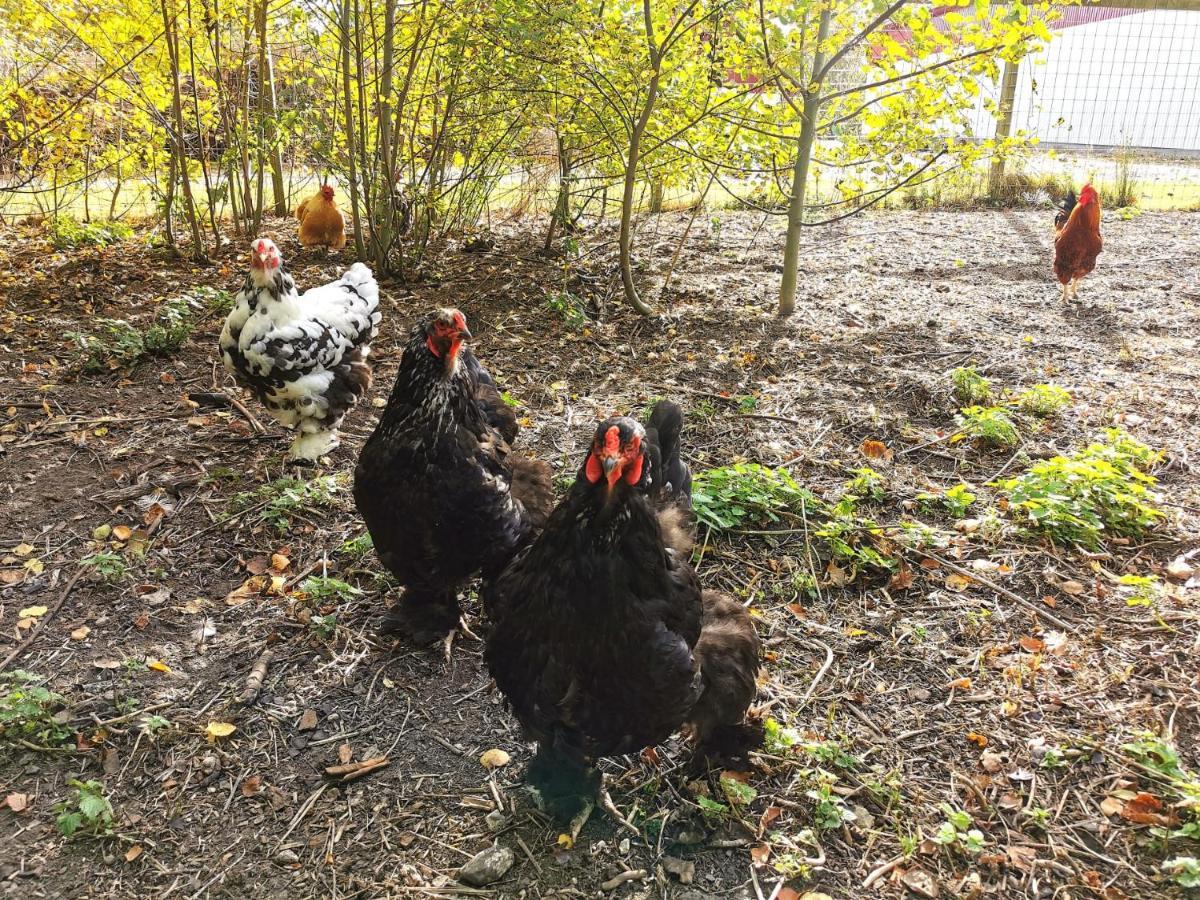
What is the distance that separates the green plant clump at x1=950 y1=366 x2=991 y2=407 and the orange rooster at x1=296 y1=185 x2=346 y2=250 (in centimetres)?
579

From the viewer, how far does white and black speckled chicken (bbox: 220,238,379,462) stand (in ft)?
13.1

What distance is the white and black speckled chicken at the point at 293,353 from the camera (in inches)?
157

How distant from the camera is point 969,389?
4.83 metres

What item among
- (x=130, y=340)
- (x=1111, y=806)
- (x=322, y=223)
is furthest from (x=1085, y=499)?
(x=322, y=223)

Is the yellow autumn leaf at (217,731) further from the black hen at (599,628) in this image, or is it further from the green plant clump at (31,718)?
the black hen at (599,628)

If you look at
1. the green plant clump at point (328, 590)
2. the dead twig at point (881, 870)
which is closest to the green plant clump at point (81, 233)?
the green plant clump at point (328, 590)

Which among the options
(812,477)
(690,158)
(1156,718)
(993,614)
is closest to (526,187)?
(690,158)

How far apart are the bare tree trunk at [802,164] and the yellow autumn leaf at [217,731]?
4.94 metres

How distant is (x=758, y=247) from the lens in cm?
874

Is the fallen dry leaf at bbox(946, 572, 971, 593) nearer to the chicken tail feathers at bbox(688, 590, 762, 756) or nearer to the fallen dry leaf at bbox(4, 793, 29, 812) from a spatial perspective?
the chicken tail feathers at bbox(688, 590, 762, 756)

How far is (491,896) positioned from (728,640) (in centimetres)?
105

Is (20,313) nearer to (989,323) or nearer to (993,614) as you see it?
(993,614)

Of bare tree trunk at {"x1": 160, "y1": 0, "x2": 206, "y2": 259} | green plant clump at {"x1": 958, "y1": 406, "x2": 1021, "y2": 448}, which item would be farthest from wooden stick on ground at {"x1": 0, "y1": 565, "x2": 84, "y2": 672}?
green plant clump at {"x1": 958, "y1": 406, "x2": 1021, "y2": 448}

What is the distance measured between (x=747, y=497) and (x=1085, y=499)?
1.63 meters
